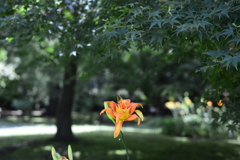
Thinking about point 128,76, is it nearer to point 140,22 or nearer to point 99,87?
point 140,22

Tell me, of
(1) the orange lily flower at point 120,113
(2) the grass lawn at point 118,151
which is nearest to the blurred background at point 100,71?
(2) the grass lawn at point 118,151

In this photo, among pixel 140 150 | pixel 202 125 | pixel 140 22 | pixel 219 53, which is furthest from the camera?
pixel 202 125

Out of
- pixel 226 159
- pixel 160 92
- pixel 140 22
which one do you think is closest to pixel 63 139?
pixel 226 159

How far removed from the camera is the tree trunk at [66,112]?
8516 mm

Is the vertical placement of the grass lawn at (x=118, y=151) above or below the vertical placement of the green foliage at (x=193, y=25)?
below

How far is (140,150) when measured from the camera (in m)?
7.84

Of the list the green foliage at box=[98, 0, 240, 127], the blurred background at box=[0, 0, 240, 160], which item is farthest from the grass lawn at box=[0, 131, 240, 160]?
the green foliage at box=[98, 0, 240, 127]

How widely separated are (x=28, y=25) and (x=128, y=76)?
5.28 metres

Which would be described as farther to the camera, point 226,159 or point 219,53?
point 226,159

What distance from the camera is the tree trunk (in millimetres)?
8516

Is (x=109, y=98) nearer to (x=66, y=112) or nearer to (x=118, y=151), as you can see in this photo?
(x=66, y=112)

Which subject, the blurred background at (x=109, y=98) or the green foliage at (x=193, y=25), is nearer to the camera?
the green foliage at (x=193, y=25)

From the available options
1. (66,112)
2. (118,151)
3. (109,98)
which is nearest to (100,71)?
(66,112)

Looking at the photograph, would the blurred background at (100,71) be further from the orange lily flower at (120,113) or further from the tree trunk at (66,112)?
the orange lily flower at (120,113)
